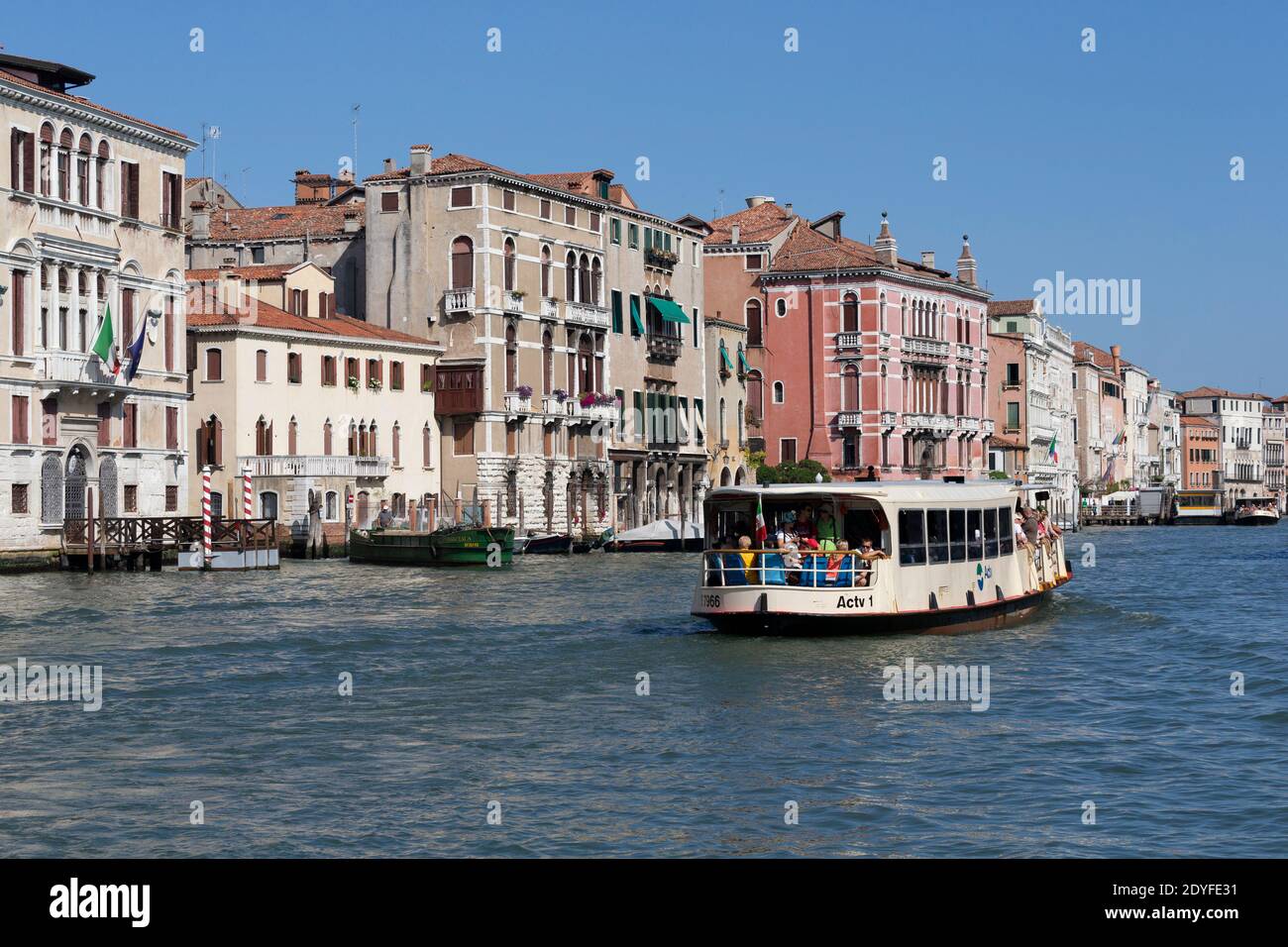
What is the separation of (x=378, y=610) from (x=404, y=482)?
2457 cm

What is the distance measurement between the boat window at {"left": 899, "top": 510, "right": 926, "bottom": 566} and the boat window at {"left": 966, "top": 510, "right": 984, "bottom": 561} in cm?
142

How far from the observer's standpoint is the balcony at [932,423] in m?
74.8

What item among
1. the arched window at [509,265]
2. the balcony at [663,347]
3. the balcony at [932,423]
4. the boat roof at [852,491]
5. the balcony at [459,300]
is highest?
the arched window at [509,265]

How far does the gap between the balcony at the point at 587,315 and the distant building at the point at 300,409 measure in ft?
19.5

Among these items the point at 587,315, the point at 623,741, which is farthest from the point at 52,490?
the point at 623,741

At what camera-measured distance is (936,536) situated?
2253 centimetres

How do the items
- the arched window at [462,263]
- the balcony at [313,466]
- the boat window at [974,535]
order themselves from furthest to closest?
the arched window at [462,263], the balcony at [313,466], the boat window at [974,535]

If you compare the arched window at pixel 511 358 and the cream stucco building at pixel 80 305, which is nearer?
the cream stucco building at pixel 80 305

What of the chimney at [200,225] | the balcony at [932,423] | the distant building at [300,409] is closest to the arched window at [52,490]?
the distant building at [300,409]

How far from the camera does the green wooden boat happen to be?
42719mm

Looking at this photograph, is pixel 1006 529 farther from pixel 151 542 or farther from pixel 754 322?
pixel 754 322

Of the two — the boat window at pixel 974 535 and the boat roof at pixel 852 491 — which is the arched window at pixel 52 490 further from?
the boat window at pixel 974 535

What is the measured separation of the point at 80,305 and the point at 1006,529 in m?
22.0
